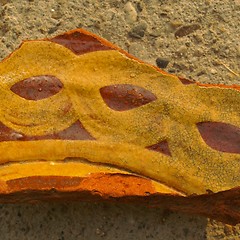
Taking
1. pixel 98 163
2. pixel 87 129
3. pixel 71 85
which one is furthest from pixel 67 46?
pixel 98 163

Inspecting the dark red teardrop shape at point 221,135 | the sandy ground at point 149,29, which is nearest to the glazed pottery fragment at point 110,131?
the dark red teardrop shape at point 221,135

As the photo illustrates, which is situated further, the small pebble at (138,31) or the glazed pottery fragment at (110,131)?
the small pebble at (138,31)

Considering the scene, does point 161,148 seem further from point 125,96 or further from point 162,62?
point 162,62

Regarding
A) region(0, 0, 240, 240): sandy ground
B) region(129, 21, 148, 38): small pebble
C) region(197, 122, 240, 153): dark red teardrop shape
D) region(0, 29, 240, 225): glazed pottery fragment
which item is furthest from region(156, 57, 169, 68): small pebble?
region(197, 122, 240, 153): dark red teardrop shape

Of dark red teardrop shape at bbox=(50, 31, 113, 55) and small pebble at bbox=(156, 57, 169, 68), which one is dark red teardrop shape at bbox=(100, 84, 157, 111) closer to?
dark red teardrop shape at bbox=(50, 31, 113, 55)

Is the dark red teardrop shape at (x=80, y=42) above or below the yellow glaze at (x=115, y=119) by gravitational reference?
above

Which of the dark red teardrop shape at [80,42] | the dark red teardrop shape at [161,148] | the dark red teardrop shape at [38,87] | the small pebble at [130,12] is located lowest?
the dark red teardrop shape at [161,148]

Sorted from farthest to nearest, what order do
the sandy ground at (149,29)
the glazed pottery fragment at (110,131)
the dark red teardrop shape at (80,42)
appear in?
the sandy ground at (149,29)
the dark red teardrop shape at (80,42)
the glazed pottery fragment at (110,131)

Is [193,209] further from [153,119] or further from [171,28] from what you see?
[171,28]

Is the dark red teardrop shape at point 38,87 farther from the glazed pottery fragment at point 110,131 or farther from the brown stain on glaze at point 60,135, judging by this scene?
the brown stain on glaze at point 60,135

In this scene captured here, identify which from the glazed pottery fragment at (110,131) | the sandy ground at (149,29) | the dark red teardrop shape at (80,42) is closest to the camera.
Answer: the glazed pottery fragment at (110,131)
